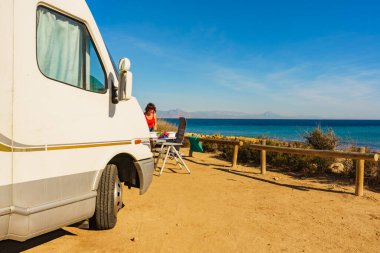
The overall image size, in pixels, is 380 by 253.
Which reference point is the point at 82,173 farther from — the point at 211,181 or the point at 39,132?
the point at 211,181

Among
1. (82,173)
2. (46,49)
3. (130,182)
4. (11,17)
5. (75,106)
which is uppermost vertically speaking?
(11,17)

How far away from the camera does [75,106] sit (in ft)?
9.92

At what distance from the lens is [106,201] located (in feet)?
11.6

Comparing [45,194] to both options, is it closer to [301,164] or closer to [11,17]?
[11,17]

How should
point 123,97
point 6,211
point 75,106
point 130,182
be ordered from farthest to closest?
point 130,182 → point 123,97 → point 75,106 → point 6,211

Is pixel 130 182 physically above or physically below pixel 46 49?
below

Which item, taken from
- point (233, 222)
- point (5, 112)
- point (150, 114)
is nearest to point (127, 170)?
point (233, 222)

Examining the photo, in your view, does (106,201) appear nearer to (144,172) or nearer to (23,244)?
(144,172)

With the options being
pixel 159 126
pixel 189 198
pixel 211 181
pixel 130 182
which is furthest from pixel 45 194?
pixel 159 126

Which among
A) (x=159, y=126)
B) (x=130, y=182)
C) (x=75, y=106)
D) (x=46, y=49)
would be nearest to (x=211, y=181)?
(x=130, y=182)

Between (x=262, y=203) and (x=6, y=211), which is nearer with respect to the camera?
(x=6, y=211)

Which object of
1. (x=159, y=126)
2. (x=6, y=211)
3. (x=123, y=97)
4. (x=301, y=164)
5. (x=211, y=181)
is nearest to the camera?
(x=6, y=211)

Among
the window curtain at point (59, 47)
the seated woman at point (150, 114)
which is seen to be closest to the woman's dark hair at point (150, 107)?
the seated woman at point (150, 114)

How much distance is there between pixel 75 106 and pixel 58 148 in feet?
1.52
